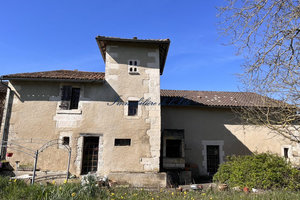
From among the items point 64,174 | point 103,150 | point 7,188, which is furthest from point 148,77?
point 7,188

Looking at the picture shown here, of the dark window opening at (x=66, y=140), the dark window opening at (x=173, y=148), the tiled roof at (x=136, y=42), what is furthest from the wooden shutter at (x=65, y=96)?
the dark window opening at (x=173, y=148)

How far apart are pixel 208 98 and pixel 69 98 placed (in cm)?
806

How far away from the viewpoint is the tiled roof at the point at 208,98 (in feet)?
37.6

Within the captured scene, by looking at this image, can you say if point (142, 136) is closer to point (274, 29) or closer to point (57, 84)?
point (57, 84)

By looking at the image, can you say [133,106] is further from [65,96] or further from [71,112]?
[65,96]

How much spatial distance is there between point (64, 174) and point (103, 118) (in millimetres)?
2619

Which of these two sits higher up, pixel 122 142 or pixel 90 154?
pixel 122 142

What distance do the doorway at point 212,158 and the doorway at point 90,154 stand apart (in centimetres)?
608

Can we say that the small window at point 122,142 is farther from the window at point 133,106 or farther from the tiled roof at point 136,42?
the tiled roof at point 136,42

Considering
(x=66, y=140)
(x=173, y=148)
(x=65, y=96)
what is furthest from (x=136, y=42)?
(x=173, y=148)

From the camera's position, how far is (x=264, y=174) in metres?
6.42

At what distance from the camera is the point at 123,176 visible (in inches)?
297

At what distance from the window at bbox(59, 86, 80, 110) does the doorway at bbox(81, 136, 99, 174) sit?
5.08 feet

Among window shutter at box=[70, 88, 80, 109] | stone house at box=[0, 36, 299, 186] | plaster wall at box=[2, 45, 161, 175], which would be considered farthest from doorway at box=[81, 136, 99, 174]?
window shutter at box=[70, 88, 80, 109]
